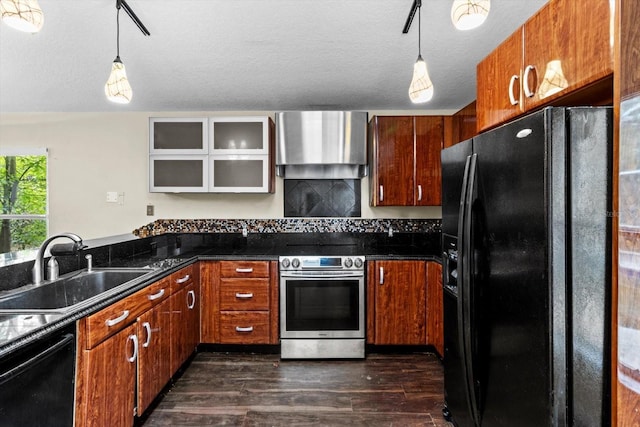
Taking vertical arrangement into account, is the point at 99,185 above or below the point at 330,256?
above

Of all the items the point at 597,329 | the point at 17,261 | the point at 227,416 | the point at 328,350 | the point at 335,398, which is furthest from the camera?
the point at 328,350

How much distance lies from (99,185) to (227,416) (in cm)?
293

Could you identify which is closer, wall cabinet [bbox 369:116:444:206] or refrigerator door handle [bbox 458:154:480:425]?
refrigerator door handle [bbox 458:154:480:425]

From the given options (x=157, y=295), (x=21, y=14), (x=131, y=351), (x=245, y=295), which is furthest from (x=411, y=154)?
(x=21, y=14)

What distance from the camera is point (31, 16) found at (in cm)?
124

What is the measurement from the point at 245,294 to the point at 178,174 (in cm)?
130

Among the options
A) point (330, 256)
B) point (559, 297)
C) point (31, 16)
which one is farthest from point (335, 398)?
point (31, 16)

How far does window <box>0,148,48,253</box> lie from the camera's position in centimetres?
378

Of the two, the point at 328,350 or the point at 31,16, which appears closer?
the point at 31,16

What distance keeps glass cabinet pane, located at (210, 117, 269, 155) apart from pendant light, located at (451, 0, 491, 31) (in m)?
2.14

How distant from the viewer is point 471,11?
1.24m

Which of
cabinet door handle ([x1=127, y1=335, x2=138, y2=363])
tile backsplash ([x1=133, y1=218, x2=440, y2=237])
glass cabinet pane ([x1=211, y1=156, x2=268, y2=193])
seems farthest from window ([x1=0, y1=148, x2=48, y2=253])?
cabinet door handle ([x1=127, y1=335, x2=138, y2=363])

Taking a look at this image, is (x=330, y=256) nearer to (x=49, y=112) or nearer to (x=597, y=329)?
(x=597, y=329)

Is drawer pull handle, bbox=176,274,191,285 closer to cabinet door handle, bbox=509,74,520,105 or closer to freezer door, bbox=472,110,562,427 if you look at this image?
freezer door, bbox=472,110,562,427
